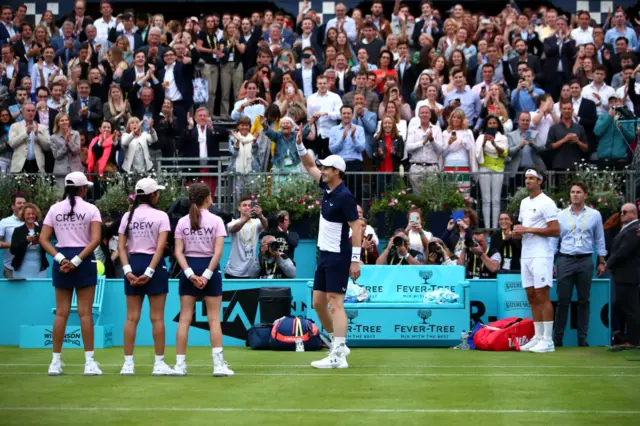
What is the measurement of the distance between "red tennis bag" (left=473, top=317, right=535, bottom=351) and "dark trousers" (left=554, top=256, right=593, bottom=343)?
0.61m

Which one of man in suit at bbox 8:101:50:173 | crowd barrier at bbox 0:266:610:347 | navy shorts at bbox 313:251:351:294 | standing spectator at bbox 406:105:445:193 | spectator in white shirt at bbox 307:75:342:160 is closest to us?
navy shorts at bbox 313:251:351:294

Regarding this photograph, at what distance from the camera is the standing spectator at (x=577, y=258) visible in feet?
48.9

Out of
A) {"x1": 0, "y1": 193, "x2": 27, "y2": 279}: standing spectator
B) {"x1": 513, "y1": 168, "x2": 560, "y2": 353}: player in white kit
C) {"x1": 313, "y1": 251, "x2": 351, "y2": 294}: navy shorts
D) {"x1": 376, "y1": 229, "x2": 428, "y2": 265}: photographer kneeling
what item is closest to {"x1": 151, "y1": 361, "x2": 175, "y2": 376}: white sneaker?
{"x1": 313, "y1": 251, "x2": 351, "y2": 294}: navy shorts

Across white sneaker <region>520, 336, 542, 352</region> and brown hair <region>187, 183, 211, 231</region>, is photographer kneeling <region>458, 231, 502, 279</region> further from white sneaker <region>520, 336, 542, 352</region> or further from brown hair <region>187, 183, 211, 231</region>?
brown hair <region>187, 183, 211, 231</region>

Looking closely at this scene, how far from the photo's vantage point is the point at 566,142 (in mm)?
18609

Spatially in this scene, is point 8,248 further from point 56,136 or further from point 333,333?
point 333,333

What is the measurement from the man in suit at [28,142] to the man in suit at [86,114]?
0.78 metres

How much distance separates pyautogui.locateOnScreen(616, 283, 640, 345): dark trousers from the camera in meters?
14.3

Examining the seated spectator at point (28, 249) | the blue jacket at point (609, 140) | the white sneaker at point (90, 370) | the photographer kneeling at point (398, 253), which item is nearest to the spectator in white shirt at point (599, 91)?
the blue jacket at point (609, 140)

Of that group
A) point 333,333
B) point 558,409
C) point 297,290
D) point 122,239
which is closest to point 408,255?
point 297,290

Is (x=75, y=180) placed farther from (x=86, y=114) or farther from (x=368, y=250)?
(x=86, y=114)

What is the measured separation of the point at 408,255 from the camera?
1619 cm

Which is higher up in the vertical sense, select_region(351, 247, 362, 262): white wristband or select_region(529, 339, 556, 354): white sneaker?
select_region(351, 247, 362, 262): white wristband

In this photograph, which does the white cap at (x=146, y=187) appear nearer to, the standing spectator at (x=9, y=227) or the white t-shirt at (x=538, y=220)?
the white t-shirt at (x=538, y=220)
